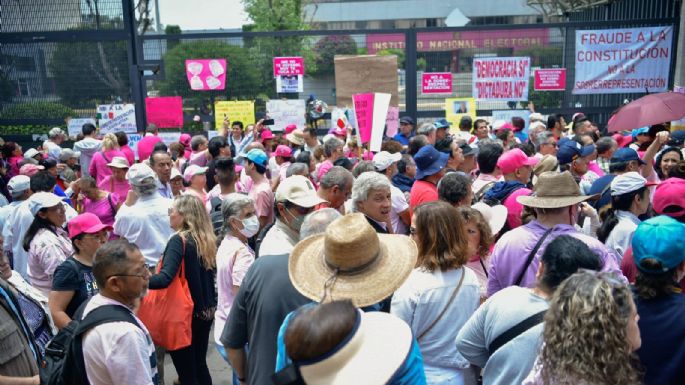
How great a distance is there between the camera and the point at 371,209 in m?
4.88

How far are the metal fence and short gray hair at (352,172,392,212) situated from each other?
338 inches

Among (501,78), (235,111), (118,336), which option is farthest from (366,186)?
(501,78)

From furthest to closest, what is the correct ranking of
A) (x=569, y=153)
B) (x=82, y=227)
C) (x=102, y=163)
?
(x=102, y=163), (x=569, y=153), (x=82, y=227)

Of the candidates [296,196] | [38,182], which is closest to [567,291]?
[296,196]

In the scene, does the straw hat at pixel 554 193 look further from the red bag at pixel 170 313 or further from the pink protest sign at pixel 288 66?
the pink protest sign at pixel 288 66

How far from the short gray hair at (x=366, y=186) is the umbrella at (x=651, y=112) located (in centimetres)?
397

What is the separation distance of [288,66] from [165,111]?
2.82 meters

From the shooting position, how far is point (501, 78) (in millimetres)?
13078

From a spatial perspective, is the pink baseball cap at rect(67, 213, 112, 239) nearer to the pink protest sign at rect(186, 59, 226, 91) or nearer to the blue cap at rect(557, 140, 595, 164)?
the blue cap at rect(557, 140, 595, 164)

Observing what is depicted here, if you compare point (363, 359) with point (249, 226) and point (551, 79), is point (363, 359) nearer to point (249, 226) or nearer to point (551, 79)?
point (249, 226)

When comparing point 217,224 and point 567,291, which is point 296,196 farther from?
point 567,291

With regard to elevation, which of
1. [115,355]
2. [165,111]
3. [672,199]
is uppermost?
[165,111]

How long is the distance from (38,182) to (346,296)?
14.5 ft

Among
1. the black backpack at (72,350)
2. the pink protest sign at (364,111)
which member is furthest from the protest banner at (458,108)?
the black backpack at (72,350)
